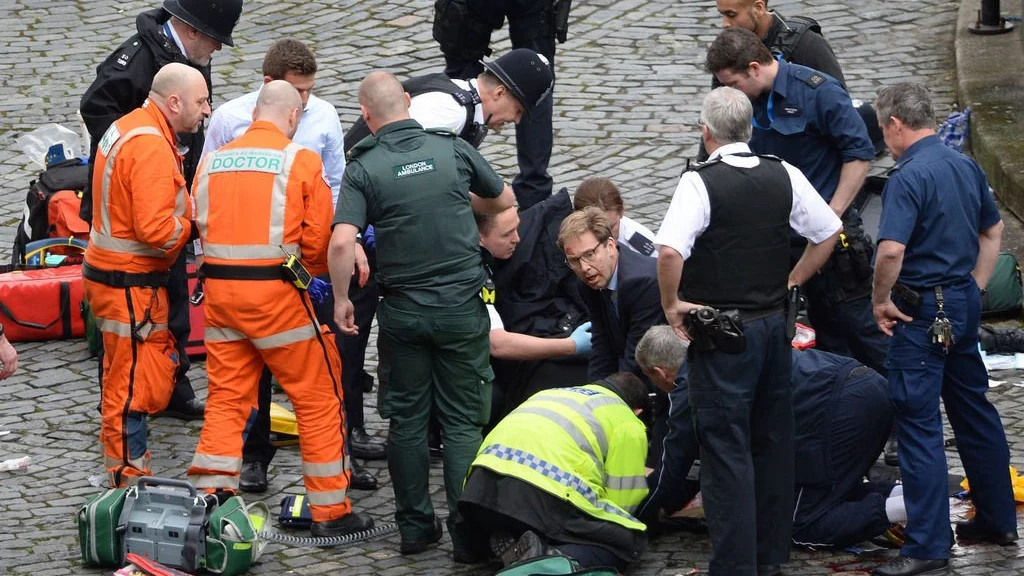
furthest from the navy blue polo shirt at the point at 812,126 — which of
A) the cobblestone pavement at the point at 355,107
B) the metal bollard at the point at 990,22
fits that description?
the metal bollard at the point at 990,22

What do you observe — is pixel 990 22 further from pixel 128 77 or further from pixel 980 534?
pixel 128 77

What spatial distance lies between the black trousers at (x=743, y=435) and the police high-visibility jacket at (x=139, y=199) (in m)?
2.27

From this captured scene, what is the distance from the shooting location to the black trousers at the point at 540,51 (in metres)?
8.60

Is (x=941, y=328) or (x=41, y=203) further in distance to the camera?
(x=41, y=203)

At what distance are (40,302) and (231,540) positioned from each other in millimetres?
3096

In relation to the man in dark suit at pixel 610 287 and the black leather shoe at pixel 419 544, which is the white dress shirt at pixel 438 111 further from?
the black leather shoe at pixel 419 544

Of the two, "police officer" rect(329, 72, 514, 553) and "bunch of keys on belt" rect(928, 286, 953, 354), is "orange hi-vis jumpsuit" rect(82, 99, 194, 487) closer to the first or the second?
"police officer" rect(329, 72, 514, 553)

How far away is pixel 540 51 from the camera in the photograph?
359 inches

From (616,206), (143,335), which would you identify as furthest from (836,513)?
(143,335)

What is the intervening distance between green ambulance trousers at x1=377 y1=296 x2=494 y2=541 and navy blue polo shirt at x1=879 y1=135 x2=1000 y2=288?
5.31 feet

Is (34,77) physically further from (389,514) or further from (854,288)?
(854,288)

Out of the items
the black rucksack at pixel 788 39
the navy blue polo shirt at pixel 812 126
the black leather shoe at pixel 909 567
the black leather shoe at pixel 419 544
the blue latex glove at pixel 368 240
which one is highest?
the black rucksack at pixel 788 39

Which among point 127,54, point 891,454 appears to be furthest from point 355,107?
point 891,454

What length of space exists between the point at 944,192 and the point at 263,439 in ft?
10.0
